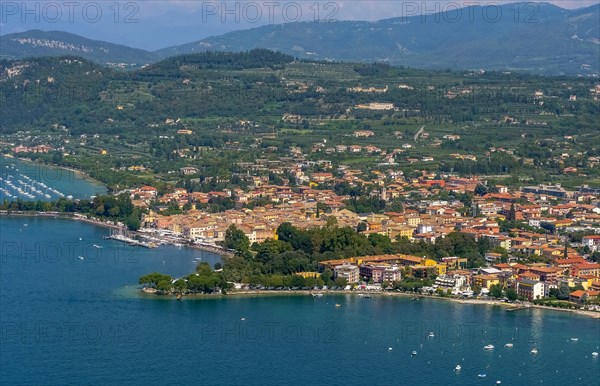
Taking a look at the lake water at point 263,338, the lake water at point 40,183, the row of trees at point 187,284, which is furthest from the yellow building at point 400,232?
the lake water at point 40,183

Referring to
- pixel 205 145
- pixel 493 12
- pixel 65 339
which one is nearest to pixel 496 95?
pixel 205 145

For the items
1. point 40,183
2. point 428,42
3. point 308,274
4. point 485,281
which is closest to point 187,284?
point 308,274

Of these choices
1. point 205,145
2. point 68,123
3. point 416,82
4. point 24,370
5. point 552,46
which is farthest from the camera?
point 552,46

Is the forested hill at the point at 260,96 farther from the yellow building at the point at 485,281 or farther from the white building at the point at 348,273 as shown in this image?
the white building at the point at 348,273

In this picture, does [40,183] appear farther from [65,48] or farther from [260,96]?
[65,48]

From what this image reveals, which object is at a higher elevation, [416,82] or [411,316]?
[416,82]

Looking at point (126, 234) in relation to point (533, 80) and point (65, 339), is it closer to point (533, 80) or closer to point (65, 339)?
point (65, 339)
